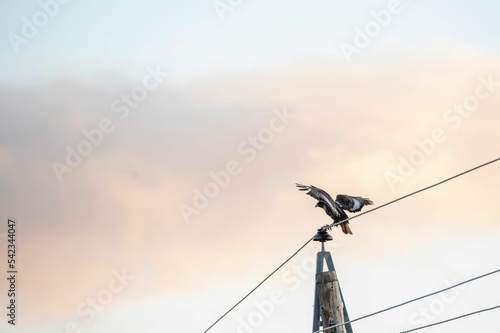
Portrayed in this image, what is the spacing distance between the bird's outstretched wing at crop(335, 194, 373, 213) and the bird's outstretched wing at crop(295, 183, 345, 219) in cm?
18

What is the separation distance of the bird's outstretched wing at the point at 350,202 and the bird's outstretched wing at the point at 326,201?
18cm

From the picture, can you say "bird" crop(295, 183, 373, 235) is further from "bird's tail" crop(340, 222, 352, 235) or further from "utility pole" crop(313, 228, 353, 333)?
"utility pole" crop(313, 228, 353, 333)

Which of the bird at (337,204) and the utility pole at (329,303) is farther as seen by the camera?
the bird at (337,204)

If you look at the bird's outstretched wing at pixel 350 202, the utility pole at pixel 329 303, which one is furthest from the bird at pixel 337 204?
the utility pole at pixel 329 303

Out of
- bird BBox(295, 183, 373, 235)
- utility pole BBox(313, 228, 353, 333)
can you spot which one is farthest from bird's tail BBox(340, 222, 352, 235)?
utility pole BBox(313, 228, 353, 333)

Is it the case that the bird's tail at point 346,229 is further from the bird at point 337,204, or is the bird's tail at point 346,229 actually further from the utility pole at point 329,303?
the utility pole at point 329,303

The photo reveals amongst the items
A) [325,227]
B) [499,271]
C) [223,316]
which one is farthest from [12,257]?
[499,271]

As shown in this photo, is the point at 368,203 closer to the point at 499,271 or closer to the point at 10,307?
the point at 499,271

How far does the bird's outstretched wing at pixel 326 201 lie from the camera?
18.3m

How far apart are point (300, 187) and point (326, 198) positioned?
1.63 ft

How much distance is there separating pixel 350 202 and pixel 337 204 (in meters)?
0.32

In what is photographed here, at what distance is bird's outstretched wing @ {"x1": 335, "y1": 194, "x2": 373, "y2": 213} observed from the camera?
61.2 feet

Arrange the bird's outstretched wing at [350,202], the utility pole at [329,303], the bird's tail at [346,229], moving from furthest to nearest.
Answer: the bird's outstretched wing at [350,202]
the bird's tail at [346,229]
the utility pole at [329,303]

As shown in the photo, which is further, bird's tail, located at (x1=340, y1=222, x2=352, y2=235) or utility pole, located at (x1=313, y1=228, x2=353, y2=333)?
bird's tail, located at (x1=340, y1=222, x2=352, y2=235)
